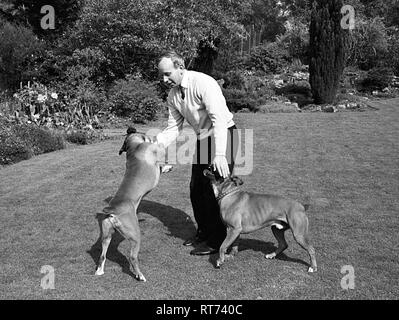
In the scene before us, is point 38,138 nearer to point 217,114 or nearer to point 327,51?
point 217,114

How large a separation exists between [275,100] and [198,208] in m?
13.7

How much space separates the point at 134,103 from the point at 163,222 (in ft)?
28.0

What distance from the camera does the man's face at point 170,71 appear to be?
449 centimetres

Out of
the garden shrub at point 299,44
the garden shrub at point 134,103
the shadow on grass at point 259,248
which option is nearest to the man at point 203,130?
the shadow on grass at point 259,248

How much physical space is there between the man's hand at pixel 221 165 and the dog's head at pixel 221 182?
0.18m

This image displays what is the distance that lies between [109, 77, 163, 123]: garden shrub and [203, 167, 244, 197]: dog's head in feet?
31.8

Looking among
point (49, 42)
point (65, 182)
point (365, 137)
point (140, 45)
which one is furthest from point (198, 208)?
point (49, 42)

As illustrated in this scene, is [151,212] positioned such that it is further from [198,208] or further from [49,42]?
[49,42]

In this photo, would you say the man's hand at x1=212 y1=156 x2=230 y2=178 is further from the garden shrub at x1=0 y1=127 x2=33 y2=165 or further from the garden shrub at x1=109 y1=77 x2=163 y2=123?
the garden shrub at x1=109 y1=77 x2=163 y2=123

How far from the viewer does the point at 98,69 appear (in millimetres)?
15992

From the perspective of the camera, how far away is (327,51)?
1773cm

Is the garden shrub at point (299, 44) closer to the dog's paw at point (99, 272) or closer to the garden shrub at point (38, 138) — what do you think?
the garden shrub at point (38, 138)

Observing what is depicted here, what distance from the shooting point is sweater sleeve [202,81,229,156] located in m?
4.42

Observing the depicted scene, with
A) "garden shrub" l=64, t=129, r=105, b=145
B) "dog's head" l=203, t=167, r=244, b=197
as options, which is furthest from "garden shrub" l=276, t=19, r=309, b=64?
"dog's head" l=203, t=167, r=244, b=197
